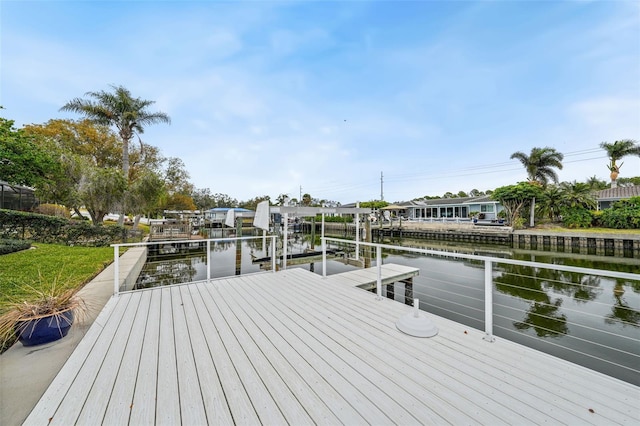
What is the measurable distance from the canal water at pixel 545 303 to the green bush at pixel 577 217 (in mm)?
6489

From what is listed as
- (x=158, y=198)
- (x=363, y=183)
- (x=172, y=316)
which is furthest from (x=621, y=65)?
(x=363, y=183)

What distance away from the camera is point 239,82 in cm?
1000

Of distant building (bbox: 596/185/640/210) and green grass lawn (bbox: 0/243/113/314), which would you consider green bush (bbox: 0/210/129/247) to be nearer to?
green grass lawn (bbox: 0/243/113/314)

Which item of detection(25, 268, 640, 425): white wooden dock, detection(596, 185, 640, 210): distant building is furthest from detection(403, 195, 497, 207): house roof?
detection(25, 268, 640, 425): white wooden dock

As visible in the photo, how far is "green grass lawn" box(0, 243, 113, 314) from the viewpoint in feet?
13.5

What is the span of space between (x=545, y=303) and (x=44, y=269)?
36.7 feet

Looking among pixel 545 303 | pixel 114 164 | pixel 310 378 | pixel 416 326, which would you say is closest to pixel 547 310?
pixel 545 303

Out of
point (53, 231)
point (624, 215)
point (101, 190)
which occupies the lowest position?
point (53, 231)

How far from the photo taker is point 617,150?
750 inches

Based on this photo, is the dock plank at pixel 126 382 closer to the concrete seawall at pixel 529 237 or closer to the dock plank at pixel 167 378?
the dock plank at pixel 167 378

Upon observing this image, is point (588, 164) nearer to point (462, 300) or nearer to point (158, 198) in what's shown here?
point (462, 300)

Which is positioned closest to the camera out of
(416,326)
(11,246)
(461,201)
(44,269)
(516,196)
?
(416,326)

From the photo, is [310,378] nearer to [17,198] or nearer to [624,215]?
[17,198]

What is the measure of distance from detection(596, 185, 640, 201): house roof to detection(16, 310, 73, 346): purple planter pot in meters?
26.9
